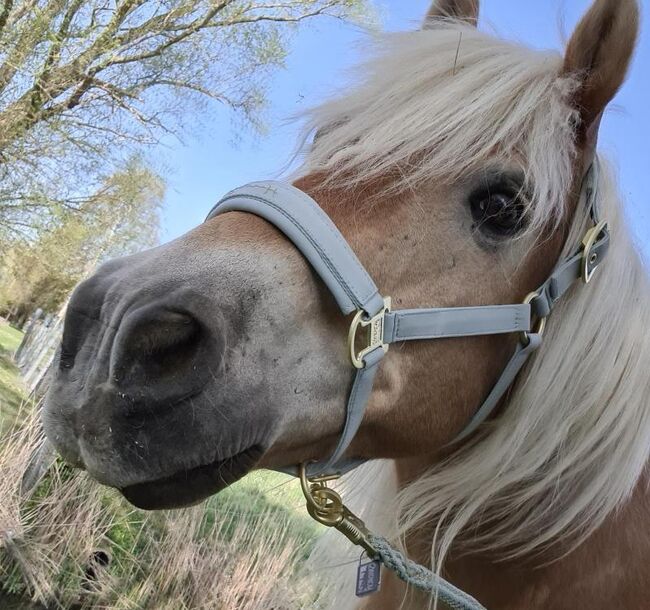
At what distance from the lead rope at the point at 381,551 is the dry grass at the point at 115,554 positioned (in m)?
3.10

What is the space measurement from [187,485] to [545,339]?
97 cm

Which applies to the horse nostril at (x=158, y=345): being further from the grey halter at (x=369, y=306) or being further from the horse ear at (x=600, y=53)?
the horse ear at (x=600, y=53)

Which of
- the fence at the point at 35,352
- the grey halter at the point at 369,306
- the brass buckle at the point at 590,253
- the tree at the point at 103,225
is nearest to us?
the grey halter at the point at 369,306

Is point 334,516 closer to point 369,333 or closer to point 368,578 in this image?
point 368,578

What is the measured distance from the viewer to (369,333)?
1215mm

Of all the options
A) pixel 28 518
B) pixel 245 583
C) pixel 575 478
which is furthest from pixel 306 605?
pixel 575 478

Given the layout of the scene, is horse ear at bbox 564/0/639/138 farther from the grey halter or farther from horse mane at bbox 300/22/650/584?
the grey halter


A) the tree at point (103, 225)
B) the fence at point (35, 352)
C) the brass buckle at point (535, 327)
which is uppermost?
the brass buckle at point (535, 327)

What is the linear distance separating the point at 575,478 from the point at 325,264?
2.95ft

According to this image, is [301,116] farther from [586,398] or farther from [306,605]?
[306,605]

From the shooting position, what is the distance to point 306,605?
14.1ft

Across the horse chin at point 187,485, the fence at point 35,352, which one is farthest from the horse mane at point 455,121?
the fence at point 35,352

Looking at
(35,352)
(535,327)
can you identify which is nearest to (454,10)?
(535,327)

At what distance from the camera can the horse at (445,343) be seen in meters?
1.03
